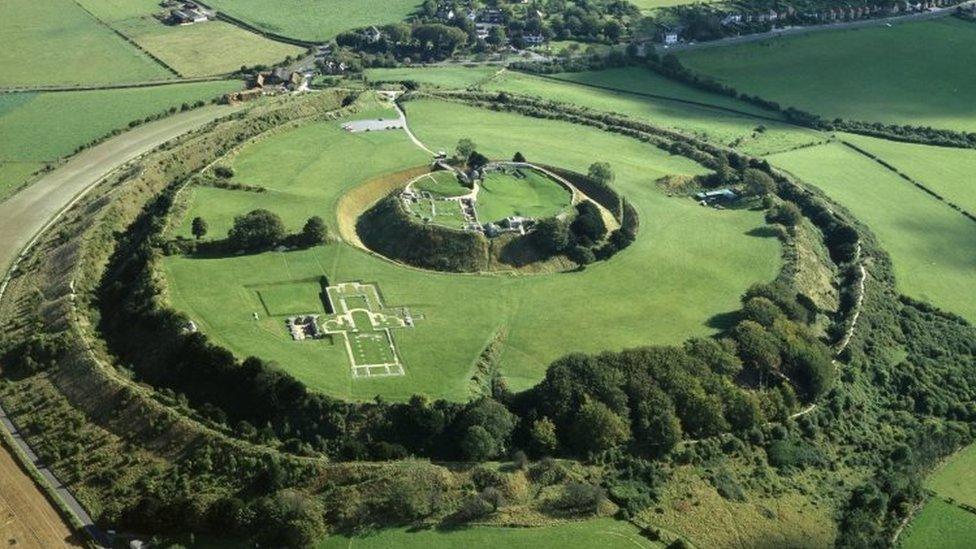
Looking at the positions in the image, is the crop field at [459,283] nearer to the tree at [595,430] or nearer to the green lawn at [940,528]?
Answer: the tree at [595,430]

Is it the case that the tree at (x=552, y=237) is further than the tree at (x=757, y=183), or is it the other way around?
the tree at (x=757, y=183)

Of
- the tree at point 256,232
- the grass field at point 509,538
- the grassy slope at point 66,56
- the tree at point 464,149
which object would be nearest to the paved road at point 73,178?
the grassy slope at point 66,56

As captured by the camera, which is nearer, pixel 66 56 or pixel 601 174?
pixel 601 174

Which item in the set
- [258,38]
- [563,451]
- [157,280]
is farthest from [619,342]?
[258,38]

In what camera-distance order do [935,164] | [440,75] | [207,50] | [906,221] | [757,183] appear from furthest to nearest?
1. [207,50]
2. [440,75]
3. [935,164]
4. [906,221]
5. [757,183]

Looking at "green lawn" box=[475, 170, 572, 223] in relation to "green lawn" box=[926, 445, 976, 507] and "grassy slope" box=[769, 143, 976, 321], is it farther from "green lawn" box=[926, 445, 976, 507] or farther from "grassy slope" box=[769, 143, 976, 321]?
"green lawn" box=[926, 445, 976, 507]

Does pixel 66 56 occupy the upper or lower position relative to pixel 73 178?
upper

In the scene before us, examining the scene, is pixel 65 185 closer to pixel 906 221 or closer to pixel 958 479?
pixel 958 479


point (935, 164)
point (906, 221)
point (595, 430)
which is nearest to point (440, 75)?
point (935, 164)
